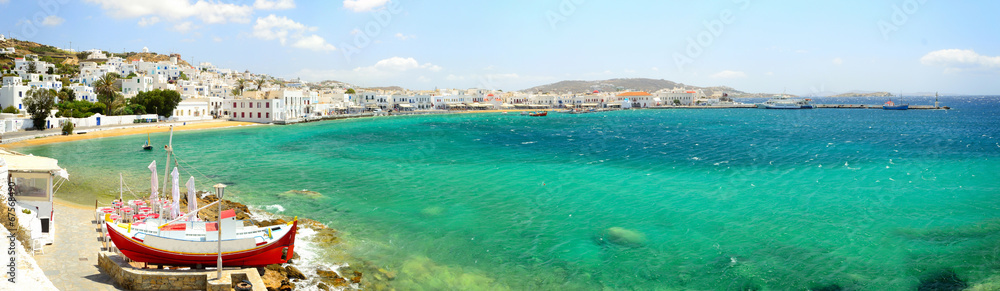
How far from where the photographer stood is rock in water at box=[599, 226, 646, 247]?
15297 millimetres

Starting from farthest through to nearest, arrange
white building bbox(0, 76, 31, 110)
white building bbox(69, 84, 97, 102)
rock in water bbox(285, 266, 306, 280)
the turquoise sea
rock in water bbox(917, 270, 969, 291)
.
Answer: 1. white building bbox(69, 84, 97, 102)
2. white building bbox(0, 76, 31, 110)
3. the turquoise sea
4. rock in water bbox(285, 266, 306, 280)
5. rock in water bbox(917, 270, 969, 291)

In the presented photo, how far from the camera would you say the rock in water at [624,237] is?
15297 millimetres

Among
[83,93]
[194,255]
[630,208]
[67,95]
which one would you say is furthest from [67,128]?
[630,208]

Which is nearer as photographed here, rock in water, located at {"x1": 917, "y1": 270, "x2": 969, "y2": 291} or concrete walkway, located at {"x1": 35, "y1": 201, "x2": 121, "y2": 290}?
concrete walkway, located at {"x1": 35, "y1": 201, "x2": 121, "y2": 290}

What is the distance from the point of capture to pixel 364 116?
320ft

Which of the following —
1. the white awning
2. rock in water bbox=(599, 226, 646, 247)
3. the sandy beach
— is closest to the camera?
the white awning

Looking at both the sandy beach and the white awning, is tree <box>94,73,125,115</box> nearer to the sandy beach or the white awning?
the sandy beach

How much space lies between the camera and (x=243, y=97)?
7469cm

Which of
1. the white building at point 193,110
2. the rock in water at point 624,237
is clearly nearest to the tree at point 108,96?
the white building at point 193,110

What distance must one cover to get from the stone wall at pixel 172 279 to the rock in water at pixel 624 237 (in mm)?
9759

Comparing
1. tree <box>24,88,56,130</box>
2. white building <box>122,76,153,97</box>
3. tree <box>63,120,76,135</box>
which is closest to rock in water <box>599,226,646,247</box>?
tree <box>63,120,76,135</box>

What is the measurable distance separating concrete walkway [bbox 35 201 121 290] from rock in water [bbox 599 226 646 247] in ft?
40.0

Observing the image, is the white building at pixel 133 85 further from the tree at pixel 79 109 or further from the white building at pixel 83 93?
the tree at pixel 79 109

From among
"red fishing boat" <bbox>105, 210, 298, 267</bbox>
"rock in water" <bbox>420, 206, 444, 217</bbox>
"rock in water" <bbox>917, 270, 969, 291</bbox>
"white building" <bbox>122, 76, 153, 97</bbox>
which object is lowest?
"rock in water" <bbox>917, 270, 969, 291</bbox>
